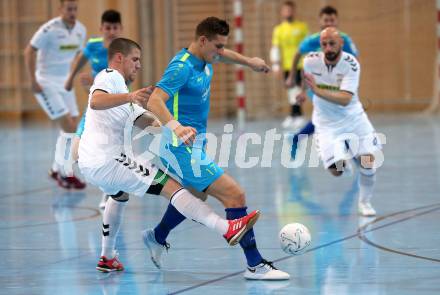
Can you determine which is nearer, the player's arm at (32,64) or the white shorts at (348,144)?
the white shorts at (348,144)

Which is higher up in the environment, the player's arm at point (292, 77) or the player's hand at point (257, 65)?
the player's hand at point (257, 65)

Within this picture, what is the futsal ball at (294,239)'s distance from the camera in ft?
22.4

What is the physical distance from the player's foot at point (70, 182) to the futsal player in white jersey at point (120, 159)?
4836mm

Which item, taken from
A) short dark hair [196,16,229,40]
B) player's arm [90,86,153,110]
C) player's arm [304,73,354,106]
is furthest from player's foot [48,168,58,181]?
short dark hair [196,16,229,40]

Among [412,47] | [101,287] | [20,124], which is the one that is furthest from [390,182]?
[20,124]

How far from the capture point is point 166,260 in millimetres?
7371

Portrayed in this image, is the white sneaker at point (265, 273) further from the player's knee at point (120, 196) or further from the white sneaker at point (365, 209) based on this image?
the white sneaker at point (365, 209)

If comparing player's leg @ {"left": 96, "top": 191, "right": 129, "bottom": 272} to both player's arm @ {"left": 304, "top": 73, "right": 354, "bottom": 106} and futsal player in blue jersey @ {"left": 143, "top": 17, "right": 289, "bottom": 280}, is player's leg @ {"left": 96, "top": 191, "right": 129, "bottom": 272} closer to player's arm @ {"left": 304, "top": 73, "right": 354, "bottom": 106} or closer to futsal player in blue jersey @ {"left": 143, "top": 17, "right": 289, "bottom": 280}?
futsal player in blue jersey @ {"left": 143, "top": 17, "right": 289, "bottom": 280}

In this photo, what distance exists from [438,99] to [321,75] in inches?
422

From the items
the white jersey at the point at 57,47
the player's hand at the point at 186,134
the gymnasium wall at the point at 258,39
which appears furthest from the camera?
the gymnasium wall at the point at 258,39

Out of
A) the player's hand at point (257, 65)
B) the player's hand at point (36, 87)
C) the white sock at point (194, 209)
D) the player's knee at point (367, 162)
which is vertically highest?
the player's hand at point (257, 65)

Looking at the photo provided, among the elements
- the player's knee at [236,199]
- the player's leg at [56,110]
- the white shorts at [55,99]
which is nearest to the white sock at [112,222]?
the player's knee at [236,199]

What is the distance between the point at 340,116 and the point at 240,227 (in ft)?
12.5

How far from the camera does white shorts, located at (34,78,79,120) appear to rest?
12.2 meters
